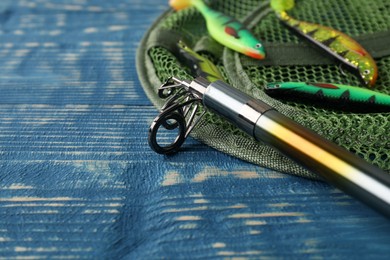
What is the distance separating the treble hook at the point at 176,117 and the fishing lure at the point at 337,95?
0.11m

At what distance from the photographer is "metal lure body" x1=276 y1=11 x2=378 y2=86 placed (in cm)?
60

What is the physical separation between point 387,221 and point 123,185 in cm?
27

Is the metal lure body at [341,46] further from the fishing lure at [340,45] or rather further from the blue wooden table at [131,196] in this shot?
the blue wooden table at [131,196]

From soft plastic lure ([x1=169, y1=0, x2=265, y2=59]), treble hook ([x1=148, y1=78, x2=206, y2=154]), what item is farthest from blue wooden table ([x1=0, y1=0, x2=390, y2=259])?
soft plastic lure ([x1=169, y1=0, x2=265, y2=59])

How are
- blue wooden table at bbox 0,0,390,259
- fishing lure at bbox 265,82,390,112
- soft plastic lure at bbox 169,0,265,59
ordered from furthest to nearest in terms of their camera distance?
soft plastic lure at bbox 169,0,265,59 < fishing lure at bbox 265,82,390,112 < blue wooden table at bbox 0,0,390,259

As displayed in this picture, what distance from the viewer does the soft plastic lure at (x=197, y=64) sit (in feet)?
2.00

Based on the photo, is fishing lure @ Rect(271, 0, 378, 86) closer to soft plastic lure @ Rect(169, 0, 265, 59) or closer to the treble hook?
soft plastic lure @ Rect(169, 0, 265, 59)

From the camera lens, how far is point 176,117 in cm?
51

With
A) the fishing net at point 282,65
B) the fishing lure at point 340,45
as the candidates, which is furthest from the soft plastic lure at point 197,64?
the fishing lure at point 340,45

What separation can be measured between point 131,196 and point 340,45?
1.19ft

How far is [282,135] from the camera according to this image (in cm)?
45

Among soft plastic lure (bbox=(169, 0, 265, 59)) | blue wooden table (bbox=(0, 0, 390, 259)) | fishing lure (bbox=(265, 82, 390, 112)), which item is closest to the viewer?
blue wooden table (bbox=(0, 0, 390, 259))

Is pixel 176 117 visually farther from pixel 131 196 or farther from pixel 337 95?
pixel 337 95

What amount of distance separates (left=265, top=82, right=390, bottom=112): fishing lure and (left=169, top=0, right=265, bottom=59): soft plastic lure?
9 cm
